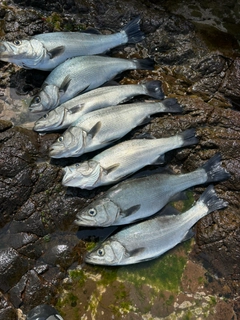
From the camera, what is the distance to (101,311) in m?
4.68

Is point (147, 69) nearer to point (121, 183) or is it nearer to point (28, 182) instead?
point (121, 183)

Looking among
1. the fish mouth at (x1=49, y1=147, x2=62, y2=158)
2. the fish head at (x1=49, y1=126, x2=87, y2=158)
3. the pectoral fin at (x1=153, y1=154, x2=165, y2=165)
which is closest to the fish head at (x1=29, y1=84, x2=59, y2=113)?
the fish head at (x1=49, y1=126, x2=87, y2=158)

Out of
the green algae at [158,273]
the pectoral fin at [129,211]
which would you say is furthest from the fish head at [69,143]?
the green algae at [158,273]

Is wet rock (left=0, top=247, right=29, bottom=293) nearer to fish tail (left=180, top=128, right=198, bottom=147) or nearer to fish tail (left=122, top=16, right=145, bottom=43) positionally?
fish tail (left=180, top=128, right=198, bottom=147)

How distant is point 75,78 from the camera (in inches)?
206

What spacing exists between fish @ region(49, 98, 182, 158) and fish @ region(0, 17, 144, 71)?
1.15 meters

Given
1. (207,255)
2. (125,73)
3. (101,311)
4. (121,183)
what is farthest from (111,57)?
(101,311)

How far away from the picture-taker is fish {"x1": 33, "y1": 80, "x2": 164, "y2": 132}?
16.5ft

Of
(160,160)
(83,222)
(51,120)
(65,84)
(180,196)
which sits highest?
(65,84)

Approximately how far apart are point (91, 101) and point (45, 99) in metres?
0.69

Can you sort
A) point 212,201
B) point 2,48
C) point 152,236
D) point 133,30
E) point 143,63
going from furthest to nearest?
1. point 133,30
2. point 143,63
3. point 2,48
4. point 212,201
5. point 152,236

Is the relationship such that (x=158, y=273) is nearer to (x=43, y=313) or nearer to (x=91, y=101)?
(x=43, y=313)

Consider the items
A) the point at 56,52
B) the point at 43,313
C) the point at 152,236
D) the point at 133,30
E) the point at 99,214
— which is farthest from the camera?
the point at 133,30

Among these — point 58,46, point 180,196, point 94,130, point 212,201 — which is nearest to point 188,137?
point 180,196
